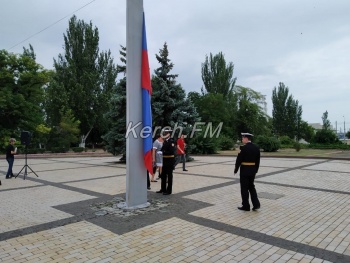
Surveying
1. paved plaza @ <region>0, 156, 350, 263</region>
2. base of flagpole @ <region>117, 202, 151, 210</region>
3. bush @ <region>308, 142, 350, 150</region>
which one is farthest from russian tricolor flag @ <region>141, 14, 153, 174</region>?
bush @ <region>308, 142, 350, 150</region>

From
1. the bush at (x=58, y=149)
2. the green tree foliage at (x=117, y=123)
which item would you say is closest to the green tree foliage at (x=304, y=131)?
the bush at (x=58, y=149)

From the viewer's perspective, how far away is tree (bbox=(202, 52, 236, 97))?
157ft

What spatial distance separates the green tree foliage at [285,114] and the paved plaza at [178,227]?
1989 inches

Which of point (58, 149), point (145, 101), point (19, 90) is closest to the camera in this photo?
point (145, 101)

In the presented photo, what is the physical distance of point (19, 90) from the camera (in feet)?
88.0

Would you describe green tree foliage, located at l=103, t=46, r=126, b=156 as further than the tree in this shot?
No

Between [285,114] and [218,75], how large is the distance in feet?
59.8

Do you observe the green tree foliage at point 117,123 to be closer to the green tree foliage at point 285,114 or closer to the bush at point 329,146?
the bush at point 329,146

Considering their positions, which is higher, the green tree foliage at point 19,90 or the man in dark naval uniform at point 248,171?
the green tree foliage at point 19,90

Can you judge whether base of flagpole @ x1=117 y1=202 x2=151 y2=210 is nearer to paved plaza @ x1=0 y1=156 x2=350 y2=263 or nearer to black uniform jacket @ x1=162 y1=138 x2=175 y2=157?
paved plaza @ x1=0 y1=156 x2=350 y2=263

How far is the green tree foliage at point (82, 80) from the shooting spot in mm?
38188

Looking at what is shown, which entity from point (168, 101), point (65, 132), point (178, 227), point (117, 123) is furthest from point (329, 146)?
point (178, 227)

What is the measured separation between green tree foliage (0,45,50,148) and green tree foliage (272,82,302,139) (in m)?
44.8

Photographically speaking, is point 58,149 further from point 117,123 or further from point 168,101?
point 168,101
